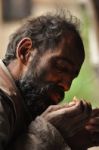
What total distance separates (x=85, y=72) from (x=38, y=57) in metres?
5.55

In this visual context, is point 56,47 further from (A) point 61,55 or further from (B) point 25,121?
(B) point 25,121

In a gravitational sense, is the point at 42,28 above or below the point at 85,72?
above

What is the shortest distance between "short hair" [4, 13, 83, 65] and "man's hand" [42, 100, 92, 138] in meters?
0.32

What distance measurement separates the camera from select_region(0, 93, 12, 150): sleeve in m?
1.82

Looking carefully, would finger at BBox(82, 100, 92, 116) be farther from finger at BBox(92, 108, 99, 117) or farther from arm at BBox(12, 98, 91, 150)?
finger at BBox(92, 108, 99, 117)

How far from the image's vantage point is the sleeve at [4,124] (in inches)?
71.5

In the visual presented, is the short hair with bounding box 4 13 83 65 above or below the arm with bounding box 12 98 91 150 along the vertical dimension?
above

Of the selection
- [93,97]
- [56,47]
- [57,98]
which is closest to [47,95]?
[57,98]

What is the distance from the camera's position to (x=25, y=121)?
199cm

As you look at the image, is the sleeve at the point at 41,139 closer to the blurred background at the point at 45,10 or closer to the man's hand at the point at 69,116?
the man's hand at the point at 69,116

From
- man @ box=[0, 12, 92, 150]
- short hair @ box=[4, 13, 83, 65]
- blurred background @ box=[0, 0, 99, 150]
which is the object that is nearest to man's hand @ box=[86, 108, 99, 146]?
man @ box=[0, 12, 92, 150]

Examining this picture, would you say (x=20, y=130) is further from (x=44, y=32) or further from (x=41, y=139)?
(x=44, y=32)

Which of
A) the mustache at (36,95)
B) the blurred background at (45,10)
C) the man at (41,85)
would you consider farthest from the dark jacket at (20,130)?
the blurred background at (45,10)

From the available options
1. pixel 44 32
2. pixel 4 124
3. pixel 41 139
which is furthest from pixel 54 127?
pixel 44 32
